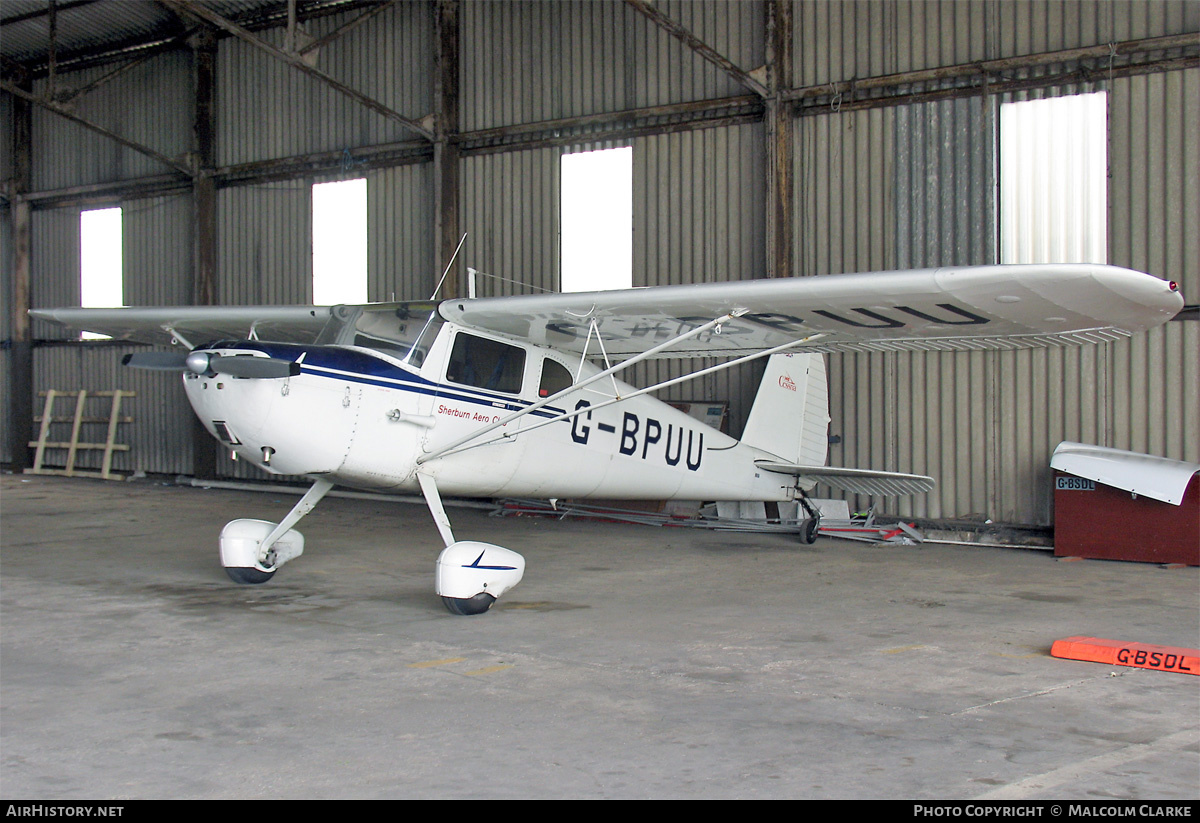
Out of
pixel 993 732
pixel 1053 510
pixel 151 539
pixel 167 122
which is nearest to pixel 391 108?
pixel 167 122

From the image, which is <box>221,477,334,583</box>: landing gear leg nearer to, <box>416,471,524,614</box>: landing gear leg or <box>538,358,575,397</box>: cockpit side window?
<box>416,471,524,614</box>: landing gear leg

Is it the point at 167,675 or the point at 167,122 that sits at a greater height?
the point at 167,122

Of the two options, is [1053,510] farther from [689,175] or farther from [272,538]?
[272,538]

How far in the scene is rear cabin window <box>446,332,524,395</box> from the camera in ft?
23.5

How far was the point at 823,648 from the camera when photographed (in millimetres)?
5141

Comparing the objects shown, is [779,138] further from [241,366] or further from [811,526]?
[241,366]

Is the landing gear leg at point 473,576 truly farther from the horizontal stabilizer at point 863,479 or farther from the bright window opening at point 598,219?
the bright window opening at point 598,219

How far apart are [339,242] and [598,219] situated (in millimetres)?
4522

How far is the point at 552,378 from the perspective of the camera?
7836 mm

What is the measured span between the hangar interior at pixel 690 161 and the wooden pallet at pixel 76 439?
0.28m

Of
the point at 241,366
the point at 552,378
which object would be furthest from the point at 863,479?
the point at 241,366

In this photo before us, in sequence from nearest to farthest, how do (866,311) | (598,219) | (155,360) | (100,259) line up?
(866,311), (155,360), (598,219), (100,259)

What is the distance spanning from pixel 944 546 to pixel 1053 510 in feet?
3.60

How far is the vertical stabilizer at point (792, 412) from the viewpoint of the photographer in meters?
9.84
